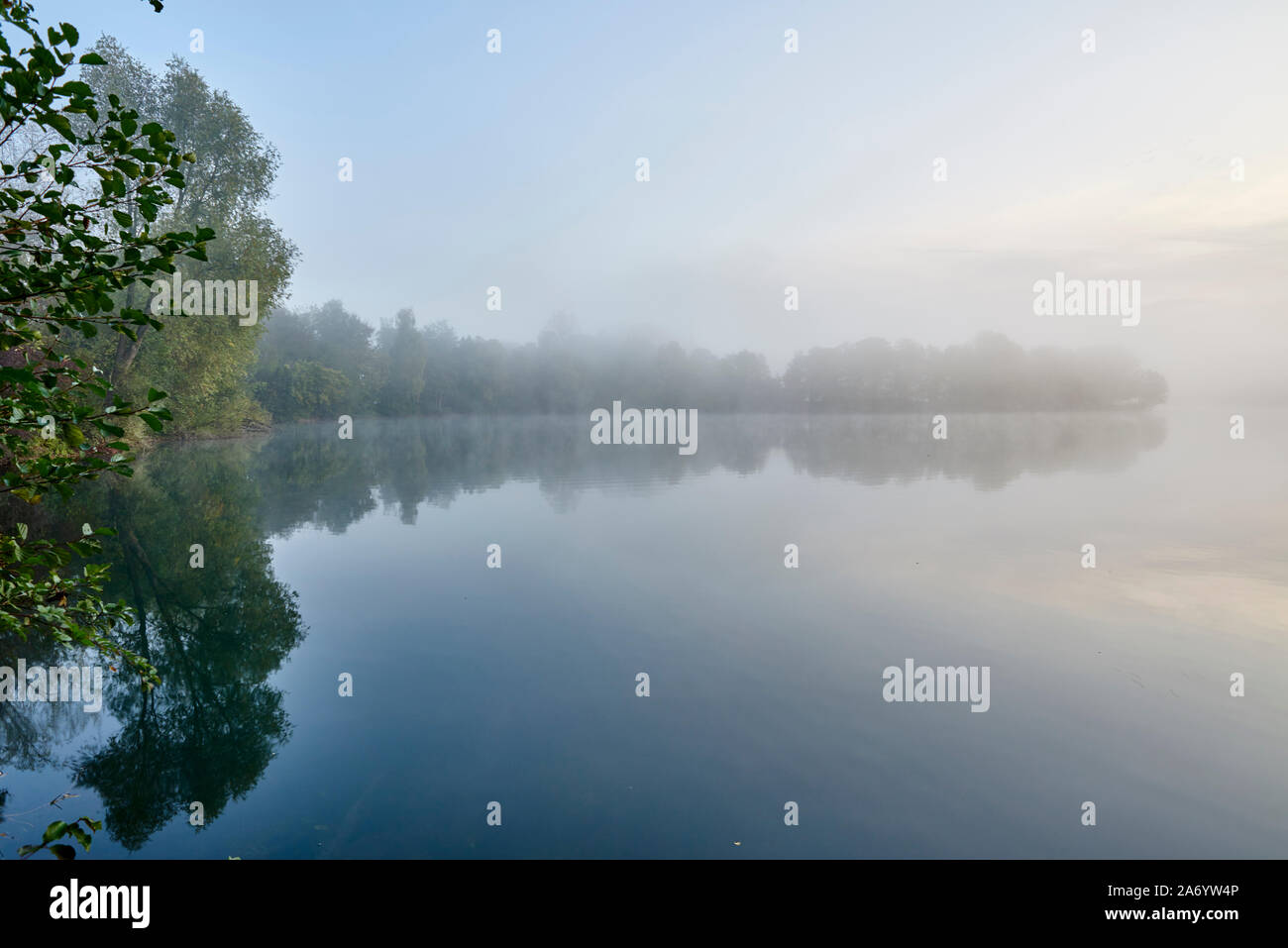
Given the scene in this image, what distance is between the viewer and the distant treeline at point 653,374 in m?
114

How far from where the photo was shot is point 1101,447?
49.1m

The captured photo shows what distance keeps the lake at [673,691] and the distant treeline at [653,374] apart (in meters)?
94.0

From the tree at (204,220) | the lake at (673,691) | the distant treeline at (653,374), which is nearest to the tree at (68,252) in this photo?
the lake at (673,691)

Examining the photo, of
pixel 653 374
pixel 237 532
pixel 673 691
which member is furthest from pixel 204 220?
pixel 653 374

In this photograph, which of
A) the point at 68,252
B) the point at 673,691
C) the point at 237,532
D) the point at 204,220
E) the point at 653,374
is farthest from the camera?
the point at 653,374

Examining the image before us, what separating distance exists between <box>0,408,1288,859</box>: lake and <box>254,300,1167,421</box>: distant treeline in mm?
94015

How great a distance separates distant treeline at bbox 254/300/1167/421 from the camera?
113500mm

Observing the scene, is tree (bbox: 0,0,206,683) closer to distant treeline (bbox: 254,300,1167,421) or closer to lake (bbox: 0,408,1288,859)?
lake (bbox: 0,408,1288,859)

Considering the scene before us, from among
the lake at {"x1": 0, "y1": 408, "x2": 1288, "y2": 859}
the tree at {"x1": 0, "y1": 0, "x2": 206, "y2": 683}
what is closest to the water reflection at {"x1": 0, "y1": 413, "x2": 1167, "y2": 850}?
the lake at {"x1": 0, "y1": 408, "x2": 1288, "y2": 859}

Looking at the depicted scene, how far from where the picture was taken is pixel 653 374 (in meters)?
124

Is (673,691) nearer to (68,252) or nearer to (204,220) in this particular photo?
(68,252)

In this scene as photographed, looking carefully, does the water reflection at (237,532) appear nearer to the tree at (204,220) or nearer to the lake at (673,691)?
the lake at (673,691)

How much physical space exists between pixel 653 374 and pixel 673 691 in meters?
116
